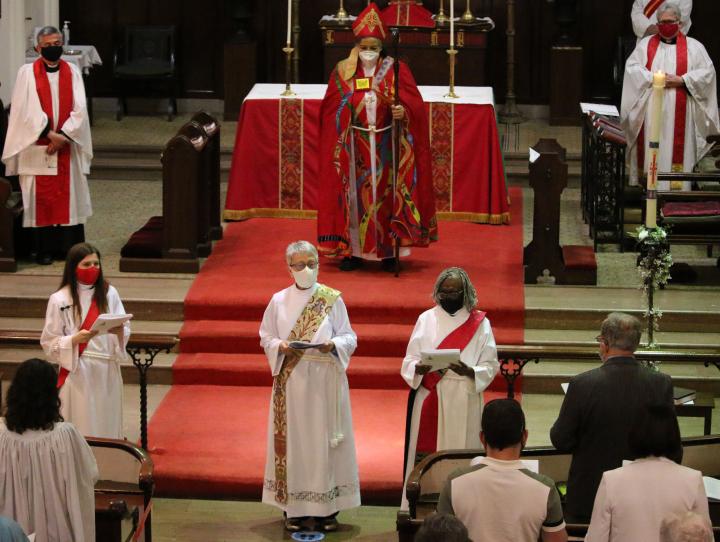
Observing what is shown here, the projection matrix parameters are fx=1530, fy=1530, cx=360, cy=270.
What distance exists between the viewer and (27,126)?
11.3 meters

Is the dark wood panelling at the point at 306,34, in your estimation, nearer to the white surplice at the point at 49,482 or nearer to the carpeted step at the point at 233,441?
the carpeted step at the point at 233,441

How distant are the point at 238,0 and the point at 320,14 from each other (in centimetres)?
101

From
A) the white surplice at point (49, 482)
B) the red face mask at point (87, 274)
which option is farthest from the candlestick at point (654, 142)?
the white surplice at point (49, 482)

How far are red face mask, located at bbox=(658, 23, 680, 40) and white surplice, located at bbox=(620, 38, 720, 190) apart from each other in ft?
0.36

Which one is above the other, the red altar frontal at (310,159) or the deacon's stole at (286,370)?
the red altar frontal at (310,159)

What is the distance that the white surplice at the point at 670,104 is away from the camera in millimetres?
13086

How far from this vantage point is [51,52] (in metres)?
11.2

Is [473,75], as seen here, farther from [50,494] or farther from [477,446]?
[50,494]

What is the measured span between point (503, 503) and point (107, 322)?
3.08 m

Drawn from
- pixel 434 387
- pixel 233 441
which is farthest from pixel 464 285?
pixel 233 441

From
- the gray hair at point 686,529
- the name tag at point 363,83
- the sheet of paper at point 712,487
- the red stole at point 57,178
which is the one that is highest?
the name tag at point 363,83

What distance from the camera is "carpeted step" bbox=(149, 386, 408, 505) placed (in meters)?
8.82

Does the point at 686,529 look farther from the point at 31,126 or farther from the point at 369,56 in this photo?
the point at 31,126

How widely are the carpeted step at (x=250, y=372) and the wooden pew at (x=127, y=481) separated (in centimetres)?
285
